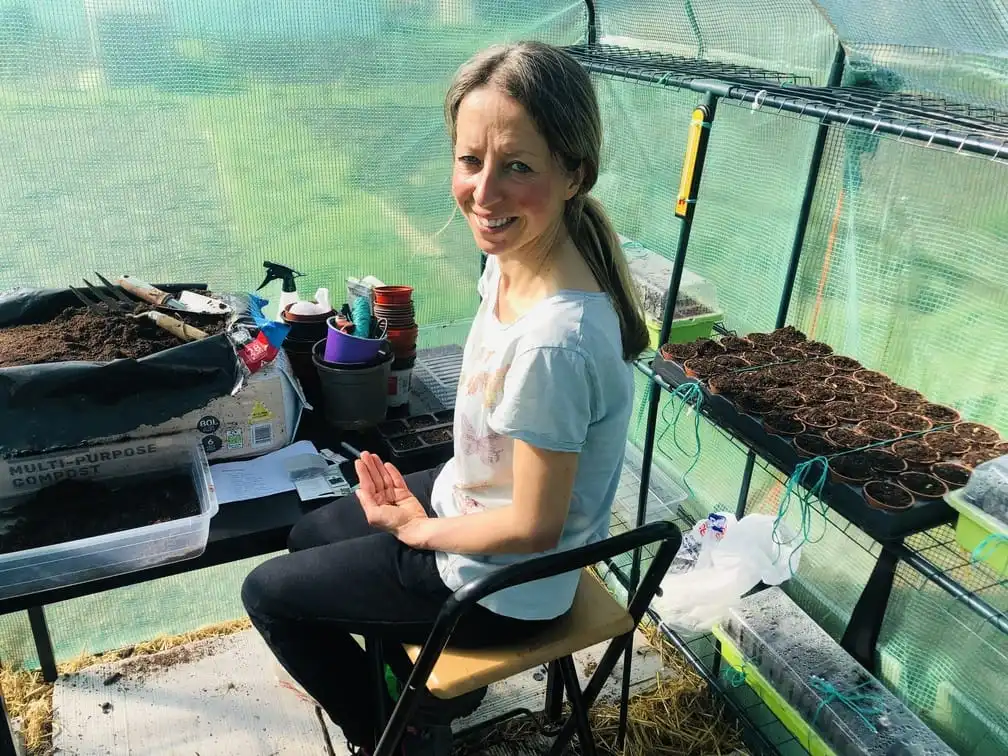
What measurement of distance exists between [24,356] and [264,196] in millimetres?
902

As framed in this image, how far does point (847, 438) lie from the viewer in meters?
1.58

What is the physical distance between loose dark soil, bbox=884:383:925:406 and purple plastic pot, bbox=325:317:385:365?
4.08 feet

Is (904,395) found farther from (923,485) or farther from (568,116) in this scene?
(568,116)

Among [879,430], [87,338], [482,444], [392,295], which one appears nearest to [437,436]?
[392,295]

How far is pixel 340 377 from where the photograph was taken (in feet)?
5.65

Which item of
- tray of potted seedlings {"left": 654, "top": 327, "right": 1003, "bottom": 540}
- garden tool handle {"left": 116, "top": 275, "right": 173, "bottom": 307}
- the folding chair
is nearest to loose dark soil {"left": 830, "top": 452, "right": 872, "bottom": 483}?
tray of potted seedlings {"left": 654, "top": 327, "right": 1003, "bottom": 540}

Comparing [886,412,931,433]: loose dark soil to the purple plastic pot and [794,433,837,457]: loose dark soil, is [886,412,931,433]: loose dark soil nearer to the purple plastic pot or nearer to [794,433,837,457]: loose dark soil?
[794,433,837,457]: loose dark soil

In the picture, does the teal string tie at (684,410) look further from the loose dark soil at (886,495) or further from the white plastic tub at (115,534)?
the white plastic tub at (115,534)

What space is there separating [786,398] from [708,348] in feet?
1.10

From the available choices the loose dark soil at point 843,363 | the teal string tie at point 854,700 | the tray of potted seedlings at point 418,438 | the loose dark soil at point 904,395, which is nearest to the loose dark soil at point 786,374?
the loose dark soil at point 843,363

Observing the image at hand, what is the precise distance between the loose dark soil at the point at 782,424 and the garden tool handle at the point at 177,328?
124cm

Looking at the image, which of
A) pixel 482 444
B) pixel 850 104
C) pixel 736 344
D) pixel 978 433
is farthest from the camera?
pixel 736 344

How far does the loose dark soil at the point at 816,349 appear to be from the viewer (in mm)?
1981

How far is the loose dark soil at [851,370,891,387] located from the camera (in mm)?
1828
